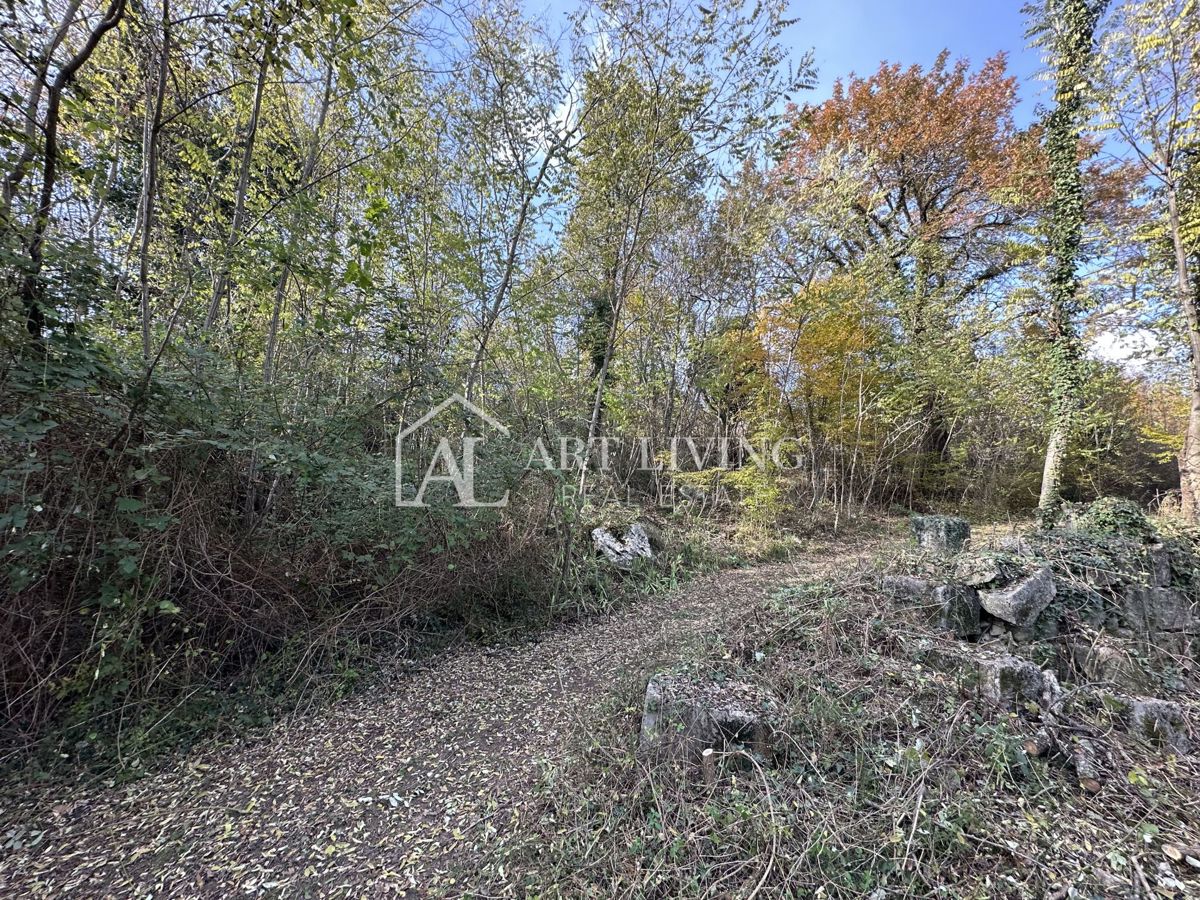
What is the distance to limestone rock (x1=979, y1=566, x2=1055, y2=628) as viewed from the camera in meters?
2.34

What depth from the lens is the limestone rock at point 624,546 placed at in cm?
391

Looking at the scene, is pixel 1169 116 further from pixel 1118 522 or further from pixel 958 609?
pixel 958 609

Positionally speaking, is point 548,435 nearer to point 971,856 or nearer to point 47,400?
point 47,400

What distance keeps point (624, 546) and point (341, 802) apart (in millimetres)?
2743

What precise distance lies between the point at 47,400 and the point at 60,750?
4.27ft

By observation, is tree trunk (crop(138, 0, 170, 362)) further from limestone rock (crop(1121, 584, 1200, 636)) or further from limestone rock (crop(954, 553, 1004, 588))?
limestone rock (crop(1121, 584, 1200, 636))

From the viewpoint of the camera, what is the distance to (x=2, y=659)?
1.58 m

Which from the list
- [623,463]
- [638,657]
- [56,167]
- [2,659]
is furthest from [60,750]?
[623,463]

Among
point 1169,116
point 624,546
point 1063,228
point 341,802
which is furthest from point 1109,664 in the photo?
point 1063,228

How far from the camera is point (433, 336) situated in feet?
10.2

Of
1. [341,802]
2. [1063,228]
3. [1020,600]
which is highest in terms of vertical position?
[1063,228]

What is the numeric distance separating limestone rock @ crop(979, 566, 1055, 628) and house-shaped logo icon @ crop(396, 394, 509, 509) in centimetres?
292

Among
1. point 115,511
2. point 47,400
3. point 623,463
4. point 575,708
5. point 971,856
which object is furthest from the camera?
point 623,463

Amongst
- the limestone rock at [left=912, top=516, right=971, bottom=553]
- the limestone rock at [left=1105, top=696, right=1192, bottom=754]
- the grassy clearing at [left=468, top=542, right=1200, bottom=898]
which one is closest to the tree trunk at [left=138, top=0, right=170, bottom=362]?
the grassy clearing at [left=468, top=542, right=1200, bottom=898]
